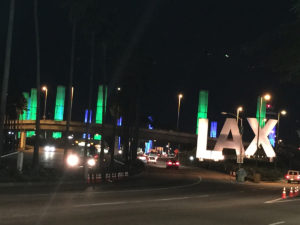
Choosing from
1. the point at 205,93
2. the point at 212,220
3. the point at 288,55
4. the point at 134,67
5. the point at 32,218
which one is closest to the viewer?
the point at 288,55

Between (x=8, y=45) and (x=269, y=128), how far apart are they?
49.0 meters

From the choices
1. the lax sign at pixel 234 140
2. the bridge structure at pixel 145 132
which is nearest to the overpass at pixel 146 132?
the bridge structure at pixel 145 132

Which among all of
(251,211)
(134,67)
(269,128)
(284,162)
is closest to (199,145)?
(269,128)

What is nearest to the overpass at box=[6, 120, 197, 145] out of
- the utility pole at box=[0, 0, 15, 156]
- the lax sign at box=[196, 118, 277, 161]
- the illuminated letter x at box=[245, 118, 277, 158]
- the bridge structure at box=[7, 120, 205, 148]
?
the bridge structure at box=[7, 120, 205, 148]

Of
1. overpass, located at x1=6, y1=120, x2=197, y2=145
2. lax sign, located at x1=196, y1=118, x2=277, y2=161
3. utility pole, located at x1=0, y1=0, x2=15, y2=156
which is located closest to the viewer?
utility pole, located at x1=0, y1=0, x2=15, y2=156

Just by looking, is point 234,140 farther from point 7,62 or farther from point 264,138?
point 7,62

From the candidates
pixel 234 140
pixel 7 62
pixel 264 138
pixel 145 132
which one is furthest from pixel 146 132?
pixel 7 62

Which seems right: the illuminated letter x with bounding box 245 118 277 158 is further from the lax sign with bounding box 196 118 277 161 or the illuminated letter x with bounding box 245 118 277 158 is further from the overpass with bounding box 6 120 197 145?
the overpass with bounding box 6 120 197 145

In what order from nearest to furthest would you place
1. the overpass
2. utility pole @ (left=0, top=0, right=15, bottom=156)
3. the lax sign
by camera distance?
1. utility pole @ (left=0, top=0, right=15, bottom=156)
2. the lax sign
3. the overpass

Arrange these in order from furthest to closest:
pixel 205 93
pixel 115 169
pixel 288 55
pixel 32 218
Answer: pixel 205 93
pixel 115 169
pixel 32 218
pixel 288 55

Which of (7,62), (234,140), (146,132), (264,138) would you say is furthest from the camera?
Result: (146,132)

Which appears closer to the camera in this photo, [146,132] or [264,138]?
[264,138]

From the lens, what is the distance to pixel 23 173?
34062 millimetres

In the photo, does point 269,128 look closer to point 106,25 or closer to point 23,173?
point 106,25
